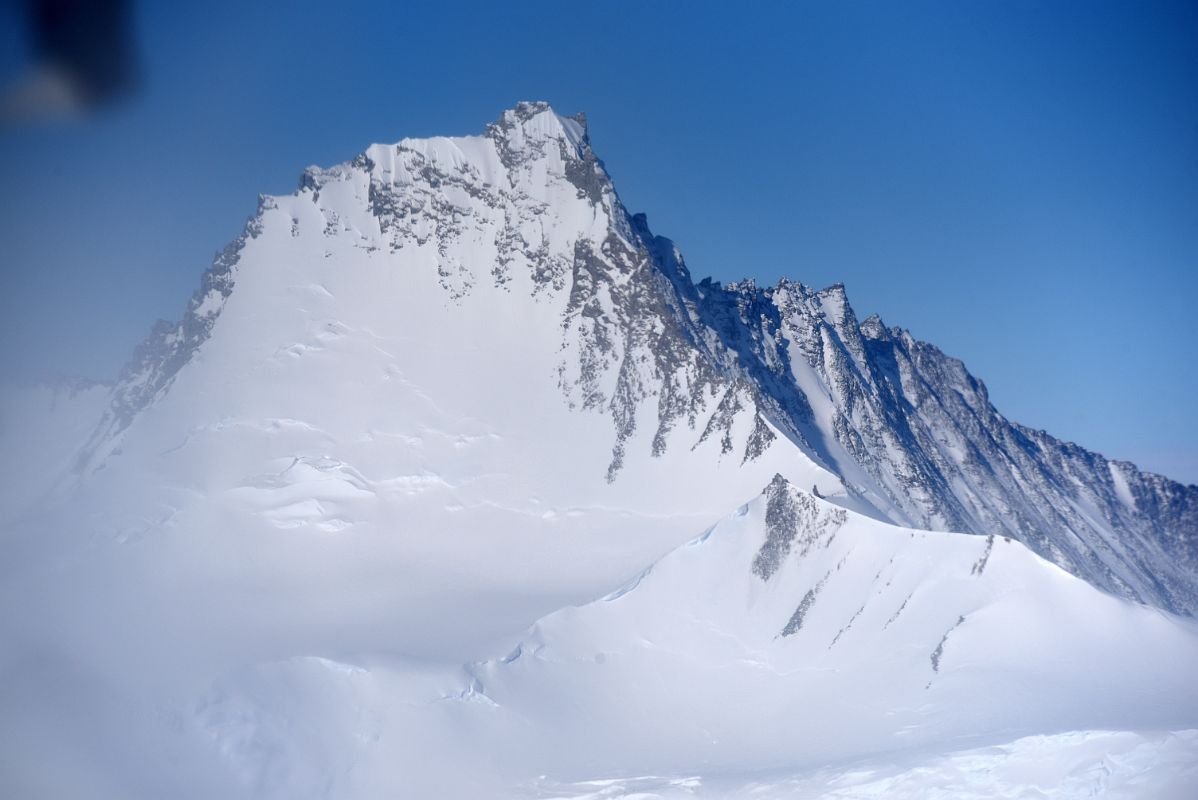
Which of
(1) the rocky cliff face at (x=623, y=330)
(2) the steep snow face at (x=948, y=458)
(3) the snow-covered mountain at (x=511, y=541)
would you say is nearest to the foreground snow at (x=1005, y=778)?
(3) the snow-covered mountain at (x=511, y=541)

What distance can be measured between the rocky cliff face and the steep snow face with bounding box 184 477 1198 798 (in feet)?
49.8

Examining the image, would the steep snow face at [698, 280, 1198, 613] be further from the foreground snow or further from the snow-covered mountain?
the foreground snow

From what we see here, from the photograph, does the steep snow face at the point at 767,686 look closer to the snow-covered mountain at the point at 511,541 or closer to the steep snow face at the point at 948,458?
the snow-covered mountain at the point at 511,541

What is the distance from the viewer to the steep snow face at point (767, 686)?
4544cm

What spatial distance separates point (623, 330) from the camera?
9200 cm

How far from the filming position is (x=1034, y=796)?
3847 centimetres

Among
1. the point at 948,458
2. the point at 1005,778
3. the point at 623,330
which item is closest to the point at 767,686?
the point at 1005,778

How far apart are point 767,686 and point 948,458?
85615 mm

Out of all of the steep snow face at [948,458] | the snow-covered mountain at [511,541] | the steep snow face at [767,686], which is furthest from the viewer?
the steep snow face at [948,458]

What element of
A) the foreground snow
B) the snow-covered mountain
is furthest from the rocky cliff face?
the foreground snow

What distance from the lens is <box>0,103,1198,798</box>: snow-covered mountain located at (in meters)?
49.2

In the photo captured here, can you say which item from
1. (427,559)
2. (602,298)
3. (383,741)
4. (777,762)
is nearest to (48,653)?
(383,741)

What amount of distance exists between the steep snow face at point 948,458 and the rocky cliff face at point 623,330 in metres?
0.45

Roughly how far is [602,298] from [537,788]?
176 ft
